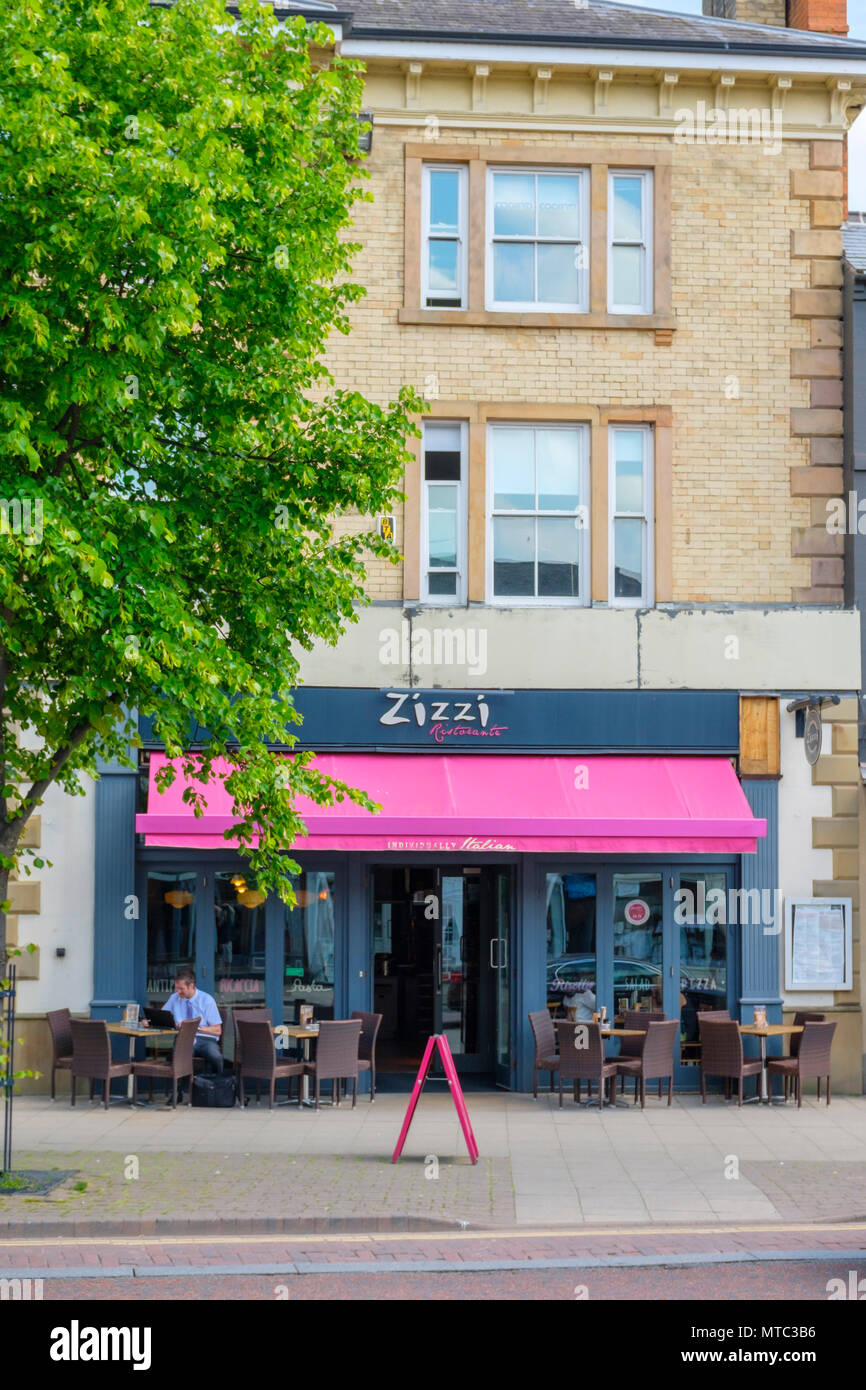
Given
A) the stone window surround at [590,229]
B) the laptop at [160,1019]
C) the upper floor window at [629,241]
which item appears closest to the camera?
the laptop at [160,1019]

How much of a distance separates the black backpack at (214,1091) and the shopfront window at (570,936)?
3697 mm

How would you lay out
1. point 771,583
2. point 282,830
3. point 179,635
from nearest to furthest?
point 179,635
point 282,830
point 771,583

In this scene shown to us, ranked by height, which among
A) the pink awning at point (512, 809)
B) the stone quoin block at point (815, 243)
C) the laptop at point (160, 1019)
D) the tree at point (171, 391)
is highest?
the stone quoin block at point (815, 243)

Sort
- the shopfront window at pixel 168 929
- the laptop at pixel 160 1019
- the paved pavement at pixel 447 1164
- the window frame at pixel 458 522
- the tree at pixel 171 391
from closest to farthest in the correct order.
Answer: the tree at pixel 171 391 < the paved pavement at pixel 447 1164 < the laptop at pixel 160 1019 < the shopfront window at pixel 168 929 < the window frame at pixel 458 522

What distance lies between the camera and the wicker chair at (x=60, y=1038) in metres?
15.8

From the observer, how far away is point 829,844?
55.9ft

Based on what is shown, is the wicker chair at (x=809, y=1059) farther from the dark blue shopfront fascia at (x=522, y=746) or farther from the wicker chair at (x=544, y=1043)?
the wicker chair at (x=544, y=1043)

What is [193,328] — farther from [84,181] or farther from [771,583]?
[771,583]

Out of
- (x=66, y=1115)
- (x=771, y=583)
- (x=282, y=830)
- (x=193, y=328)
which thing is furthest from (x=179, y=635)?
(x=771, y=583)

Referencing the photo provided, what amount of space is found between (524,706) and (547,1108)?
4277 mm

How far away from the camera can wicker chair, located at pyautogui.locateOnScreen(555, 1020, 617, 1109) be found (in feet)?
51.2

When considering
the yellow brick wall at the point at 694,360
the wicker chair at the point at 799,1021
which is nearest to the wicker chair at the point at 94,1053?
the yellow brick wall at the point at 694,360

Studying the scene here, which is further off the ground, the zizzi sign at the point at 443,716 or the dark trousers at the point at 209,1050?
the zizzi sign at the point at 443,716

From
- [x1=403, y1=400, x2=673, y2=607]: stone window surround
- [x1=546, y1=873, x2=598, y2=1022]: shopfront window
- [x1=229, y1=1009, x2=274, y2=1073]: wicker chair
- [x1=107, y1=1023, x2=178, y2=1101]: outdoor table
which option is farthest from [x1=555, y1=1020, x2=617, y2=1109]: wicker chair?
[x1=403, y1=400, x2=673, y2=607]: stone window surround
